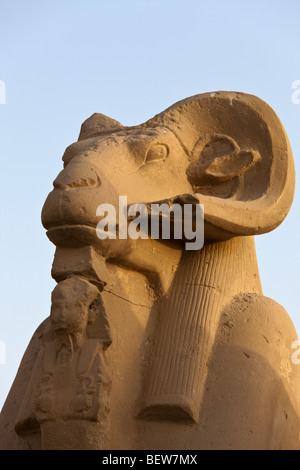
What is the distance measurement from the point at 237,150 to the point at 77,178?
1147 mm

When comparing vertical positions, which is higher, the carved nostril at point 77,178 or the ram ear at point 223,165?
the ram ear at point 223,165

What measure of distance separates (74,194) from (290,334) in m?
1.55

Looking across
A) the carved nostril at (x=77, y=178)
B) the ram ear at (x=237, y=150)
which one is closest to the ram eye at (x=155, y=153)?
the ram ear at (x=237, y=150)

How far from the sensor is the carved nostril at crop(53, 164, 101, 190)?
4.72 meters

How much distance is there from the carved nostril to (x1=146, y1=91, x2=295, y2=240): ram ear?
744mm

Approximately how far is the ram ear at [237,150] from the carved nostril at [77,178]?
0.74 m

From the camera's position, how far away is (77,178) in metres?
4.74

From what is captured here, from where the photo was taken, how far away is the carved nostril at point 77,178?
472 centimetres

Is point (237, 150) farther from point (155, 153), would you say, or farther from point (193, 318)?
point (193, 318)

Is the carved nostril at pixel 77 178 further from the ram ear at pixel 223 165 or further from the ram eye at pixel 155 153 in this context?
the ram ear at pixel 223 165

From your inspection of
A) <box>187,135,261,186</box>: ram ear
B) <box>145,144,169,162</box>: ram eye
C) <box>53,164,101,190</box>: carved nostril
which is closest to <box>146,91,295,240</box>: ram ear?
<box>187,135,261,186</box>: ram ear

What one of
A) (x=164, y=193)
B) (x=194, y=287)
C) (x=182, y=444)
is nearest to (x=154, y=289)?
(x=194, y=287)

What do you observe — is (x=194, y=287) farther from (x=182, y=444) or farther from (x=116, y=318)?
(x=182, y=444)
